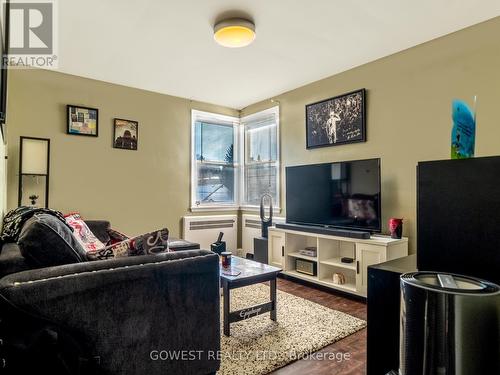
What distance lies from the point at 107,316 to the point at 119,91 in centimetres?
348

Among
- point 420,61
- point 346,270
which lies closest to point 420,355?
point 346,270

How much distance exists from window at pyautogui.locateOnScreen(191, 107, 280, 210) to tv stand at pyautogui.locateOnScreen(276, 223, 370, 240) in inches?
33.3

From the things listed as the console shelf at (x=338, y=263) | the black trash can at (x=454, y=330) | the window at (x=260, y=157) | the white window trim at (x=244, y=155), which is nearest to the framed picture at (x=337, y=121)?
the white window trim at (x=244, y=155)

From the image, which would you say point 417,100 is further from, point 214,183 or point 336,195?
point 214,183

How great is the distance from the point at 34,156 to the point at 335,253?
12.0 ft

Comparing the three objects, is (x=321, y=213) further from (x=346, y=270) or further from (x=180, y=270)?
(x=180, y=270)

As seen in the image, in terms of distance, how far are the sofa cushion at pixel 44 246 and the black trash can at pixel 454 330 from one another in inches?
57.0

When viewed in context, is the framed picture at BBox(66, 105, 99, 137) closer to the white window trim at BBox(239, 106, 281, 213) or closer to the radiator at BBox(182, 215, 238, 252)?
the radiator at BBox(182, 215, 238, 252)

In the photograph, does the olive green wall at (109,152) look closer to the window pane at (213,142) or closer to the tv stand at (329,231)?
the window pane at (213,142)

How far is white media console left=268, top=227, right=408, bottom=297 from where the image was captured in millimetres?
2863

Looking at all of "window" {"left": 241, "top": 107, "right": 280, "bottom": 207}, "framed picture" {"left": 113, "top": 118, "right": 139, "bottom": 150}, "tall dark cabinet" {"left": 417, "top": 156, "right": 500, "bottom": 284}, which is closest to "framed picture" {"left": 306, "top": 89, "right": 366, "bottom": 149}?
"window" {"left": 241, "top": 107, "right": 280, "bottom": 207}

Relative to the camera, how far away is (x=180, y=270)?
1.55 metres

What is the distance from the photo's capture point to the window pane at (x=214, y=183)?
4.86m

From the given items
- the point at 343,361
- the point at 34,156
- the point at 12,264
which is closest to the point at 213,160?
the point at 34,156
